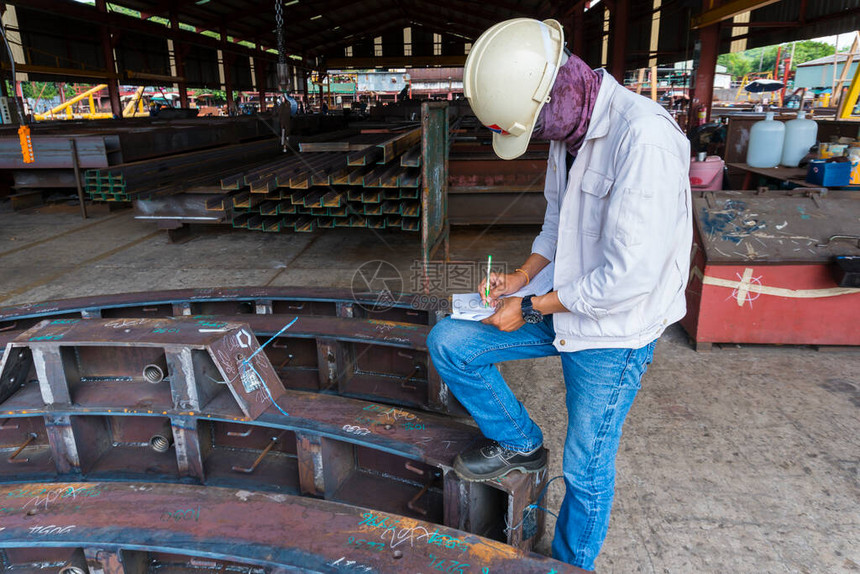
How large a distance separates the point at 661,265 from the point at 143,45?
18.1 m

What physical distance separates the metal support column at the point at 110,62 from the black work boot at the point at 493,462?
14.3 m

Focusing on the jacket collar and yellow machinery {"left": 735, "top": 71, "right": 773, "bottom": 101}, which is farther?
yellow machinery {"left": 735, "top": 71, "right": 773, "bottom": 101}

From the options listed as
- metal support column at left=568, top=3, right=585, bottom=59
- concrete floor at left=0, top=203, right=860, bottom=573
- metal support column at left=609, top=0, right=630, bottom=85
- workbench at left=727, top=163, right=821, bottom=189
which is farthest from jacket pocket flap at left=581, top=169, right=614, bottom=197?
metal support column at left=568, top=3, right=585, bottom=59

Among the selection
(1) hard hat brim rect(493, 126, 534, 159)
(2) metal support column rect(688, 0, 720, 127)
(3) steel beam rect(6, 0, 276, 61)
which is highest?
(3) steel beam rect(6, 0, 276, 61)

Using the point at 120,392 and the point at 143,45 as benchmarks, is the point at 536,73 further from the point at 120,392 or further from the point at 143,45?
the point at 143,45

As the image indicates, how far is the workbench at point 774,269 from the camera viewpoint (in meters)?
3.21

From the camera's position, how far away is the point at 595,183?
1428mm

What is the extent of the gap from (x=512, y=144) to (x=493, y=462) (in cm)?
95

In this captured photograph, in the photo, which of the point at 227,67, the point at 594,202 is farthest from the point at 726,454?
the point at 227,67

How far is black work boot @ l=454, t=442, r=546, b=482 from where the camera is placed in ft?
5.54

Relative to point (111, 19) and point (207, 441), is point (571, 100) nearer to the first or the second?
point (207, 441)

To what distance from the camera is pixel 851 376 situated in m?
3.09

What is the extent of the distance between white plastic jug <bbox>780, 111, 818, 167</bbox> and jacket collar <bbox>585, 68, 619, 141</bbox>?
397 centimetres

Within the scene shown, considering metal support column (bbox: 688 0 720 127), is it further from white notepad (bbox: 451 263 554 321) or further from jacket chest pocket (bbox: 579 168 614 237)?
jacket chest pocket (bbox: 579 168 614 237)
